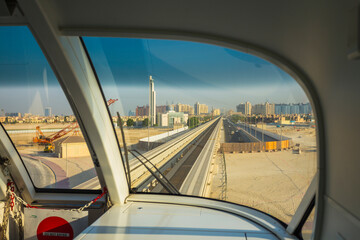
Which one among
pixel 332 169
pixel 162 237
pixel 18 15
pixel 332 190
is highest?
pixel 18 15

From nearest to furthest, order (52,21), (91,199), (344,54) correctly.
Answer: (344,54)
(52,21)
(91,199)

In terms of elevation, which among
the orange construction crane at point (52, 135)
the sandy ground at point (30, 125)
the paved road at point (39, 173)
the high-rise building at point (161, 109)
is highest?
the high-rise building at point (161, 109)

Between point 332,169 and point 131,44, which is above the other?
point 131,44

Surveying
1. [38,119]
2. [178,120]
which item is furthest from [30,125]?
[178,120]

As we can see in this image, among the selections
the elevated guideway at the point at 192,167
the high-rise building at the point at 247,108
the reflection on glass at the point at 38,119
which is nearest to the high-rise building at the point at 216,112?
the elevated guideway at the point at 192,167

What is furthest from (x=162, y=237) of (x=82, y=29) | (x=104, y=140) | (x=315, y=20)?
(x=315, y=20)

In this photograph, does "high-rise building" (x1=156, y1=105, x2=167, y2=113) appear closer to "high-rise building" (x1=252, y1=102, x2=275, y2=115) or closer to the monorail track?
the monorail track

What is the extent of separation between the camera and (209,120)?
106 inches

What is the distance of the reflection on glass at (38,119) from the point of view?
91.7 inches

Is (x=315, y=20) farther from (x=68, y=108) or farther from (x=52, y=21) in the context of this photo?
(x=68, y=108)

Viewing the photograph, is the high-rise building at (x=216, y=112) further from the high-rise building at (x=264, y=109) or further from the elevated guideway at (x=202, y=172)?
the high-rise building at (x=264, y=109)

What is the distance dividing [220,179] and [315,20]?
1.77 metres

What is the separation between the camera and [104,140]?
249cm

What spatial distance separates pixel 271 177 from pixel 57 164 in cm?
230
